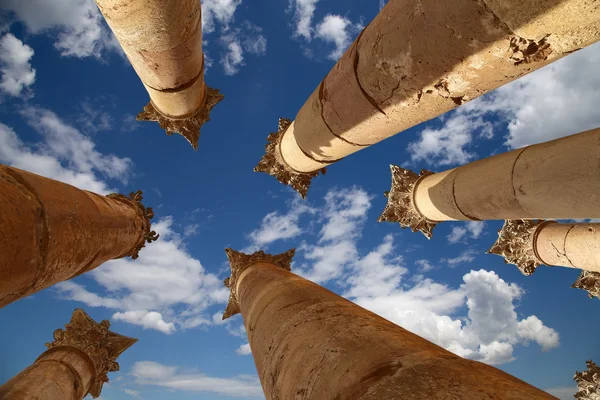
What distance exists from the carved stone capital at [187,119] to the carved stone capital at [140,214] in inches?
101

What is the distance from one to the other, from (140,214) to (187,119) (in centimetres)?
357

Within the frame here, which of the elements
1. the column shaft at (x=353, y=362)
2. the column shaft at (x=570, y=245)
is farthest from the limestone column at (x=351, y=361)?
the column shaft at (x=570, y=245)

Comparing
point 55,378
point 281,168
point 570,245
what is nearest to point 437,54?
point 281,168

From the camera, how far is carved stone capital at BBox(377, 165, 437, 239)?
11.9 metres

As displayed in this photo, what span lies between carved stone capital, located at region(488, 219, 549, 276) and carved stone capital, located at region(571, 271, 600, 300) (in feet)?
7.57

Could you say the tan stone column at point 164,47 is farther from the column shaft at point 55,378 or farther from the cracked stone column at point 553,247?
the cracked stone column at point 553,247

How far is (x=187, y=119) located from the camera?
38.3ft

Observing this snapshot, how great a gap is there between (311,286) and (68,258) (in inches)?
161

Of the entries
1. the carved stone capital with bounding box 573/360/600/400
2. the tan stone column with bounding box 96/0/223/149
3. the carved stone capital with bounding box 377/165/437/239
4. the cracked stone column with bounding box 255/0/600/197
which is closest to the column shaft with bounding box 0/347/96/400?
the tan stone column with bounding box 96/0/223/149

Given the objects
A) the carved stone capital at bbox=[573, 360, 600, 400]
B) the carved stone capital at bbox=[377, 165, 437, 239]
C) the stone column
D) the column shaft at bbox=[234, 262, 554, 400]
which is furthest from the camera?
the carved stone capital at bbox=[573, 360, 600, 400]

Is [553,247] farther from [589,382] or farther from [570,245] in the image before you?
[589,382]

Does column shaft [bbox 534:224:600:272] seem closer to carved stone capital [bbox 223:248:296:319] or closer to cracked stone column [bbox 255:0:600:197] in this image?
cracked stone column [bbox 255:0:600:197]

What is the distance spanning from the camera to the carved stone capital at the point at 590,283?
12.4 m

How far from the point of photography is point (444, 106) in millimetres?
5195
